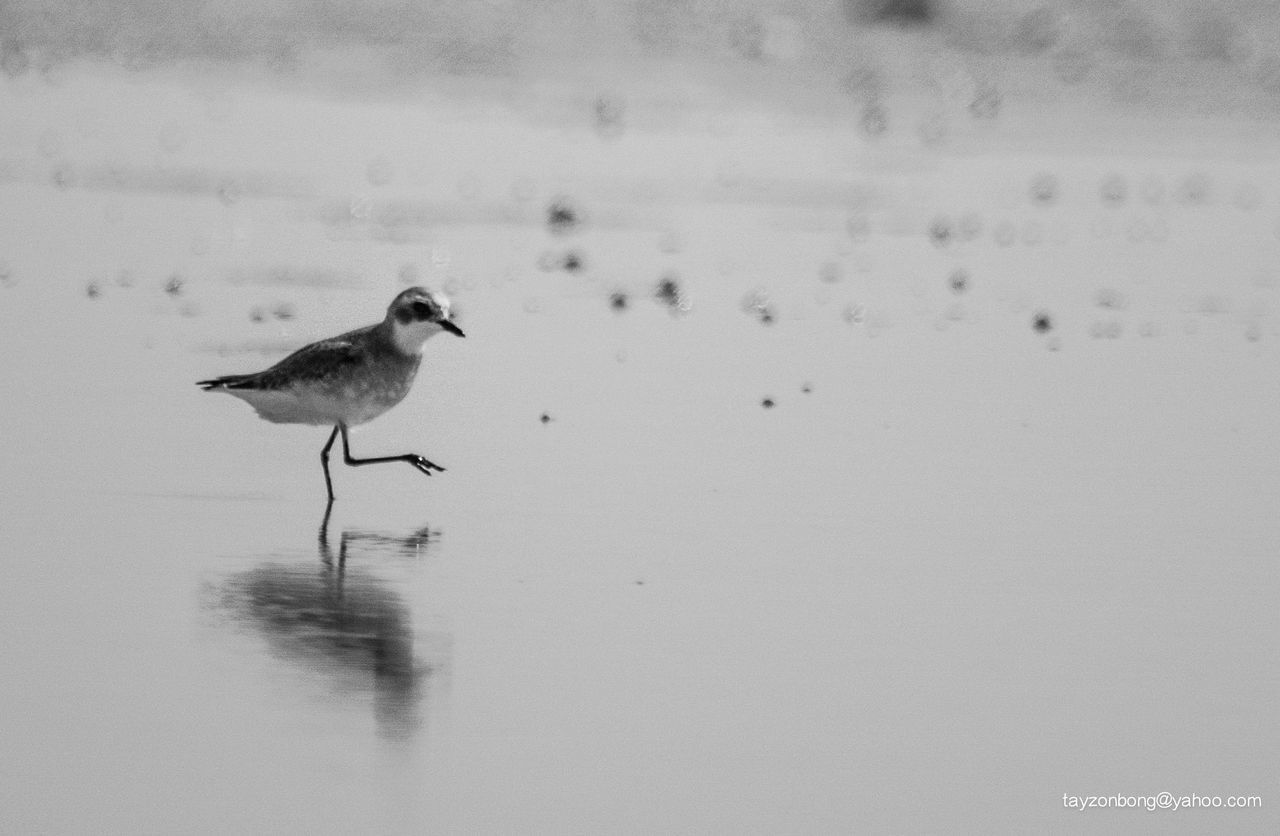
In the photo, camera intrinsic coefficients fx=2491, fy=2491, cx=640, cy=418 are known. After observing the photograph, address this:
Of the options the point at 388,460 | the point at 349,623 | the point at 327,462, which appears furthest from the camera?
the point at 388,460

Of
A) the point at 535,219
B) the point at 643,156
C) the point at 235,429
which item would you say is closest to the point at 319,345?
the point at 235,429

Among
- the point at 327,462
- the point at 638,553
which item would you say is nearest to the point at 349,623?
the point at 638,553

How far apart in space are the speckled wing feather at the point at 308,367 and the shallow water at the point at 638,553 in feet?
1.15

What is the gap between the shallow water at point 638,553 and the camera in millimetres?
6238

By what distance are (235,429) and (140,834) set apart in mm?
4968

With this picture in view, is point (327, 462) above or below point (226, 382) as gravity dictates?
below

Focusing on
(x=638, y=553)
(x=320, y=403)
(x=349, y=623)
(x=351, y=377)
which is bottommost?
(x=349, y=623)

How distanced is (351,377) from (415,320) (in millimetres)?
364

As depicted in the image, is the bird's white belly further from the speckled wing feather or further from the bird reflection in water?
the bird reflection in water

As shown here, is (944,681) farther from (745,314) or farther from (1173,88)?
(1173,88)

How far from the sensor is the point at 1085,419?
37.4 ft

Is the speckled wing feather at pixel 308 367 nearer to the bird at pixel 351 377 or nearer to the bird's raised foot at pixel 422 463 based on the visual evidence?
the bird at pixel 351 377

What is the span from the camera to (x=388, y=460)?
31.8ft

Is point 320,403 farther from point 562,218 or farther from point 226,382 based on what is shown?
point 562,218
